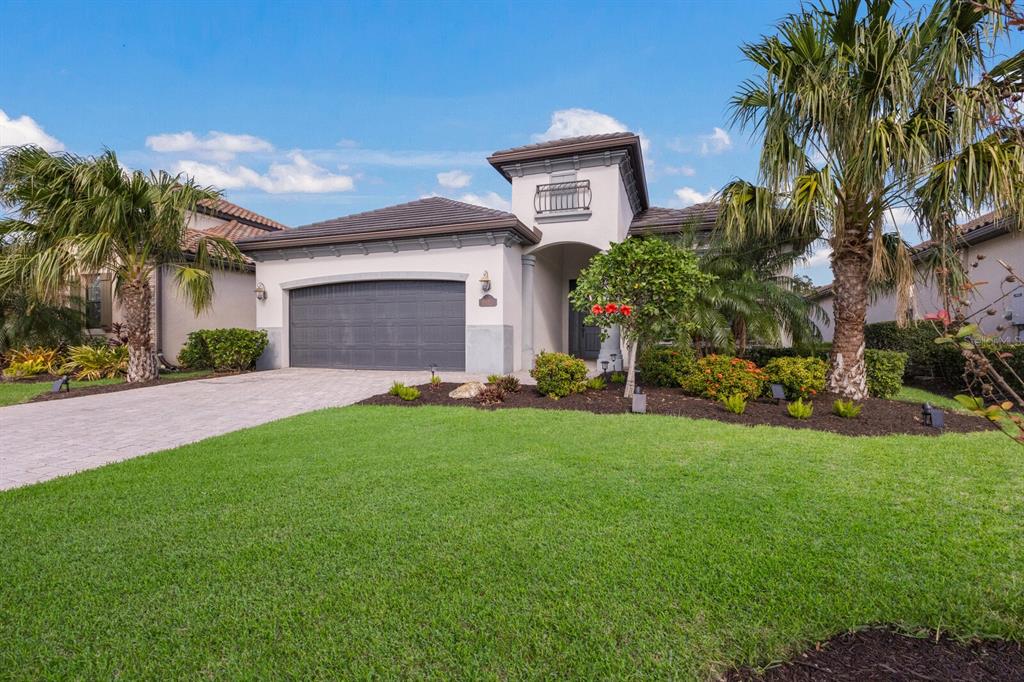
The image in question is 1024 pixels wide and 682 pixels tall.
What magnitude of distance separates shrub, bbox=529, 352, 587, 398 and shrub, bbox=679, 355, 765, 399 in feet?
6.15

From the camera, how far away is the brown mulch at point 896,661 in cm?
184

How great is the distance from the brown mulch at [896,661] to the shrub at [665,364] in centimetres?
651

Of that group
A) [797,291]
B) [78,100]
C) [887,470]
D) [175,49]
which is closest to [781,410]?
[887,470]

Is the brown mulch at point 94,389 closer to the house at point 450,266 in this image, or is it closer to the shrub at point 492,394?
the house at point 450,266

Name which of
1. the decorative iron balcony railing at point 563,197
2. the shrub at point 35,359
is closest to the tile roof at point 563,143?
the decorative iron balcony railing at point 563,197

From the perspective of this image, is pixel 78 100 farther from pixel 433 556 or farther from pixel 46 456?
pixel 433 556

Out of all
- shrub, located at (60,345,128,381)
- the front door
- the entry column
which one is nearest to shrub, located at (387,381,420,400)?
the entry column

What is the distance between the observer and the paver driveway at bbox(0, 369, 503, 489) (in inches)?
196

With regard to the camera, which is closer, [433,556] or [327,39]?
[433,556]

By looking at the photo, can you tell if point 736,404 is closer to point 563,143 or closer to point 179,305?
point 563,143

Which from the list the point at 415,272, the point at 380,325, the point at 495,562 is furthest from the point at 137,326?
the point at 495,562

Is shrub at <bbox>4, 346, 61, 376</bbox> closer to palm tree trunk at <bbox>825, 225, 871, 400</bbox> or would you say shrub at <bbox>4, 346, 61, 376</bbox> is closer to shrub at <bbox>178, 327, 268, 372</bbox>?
shrub at <bbox>178, 327, 268, 372</bbox>

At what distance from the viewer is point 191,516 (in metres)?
3.24

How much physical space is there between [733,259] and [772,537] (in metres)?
7.75
